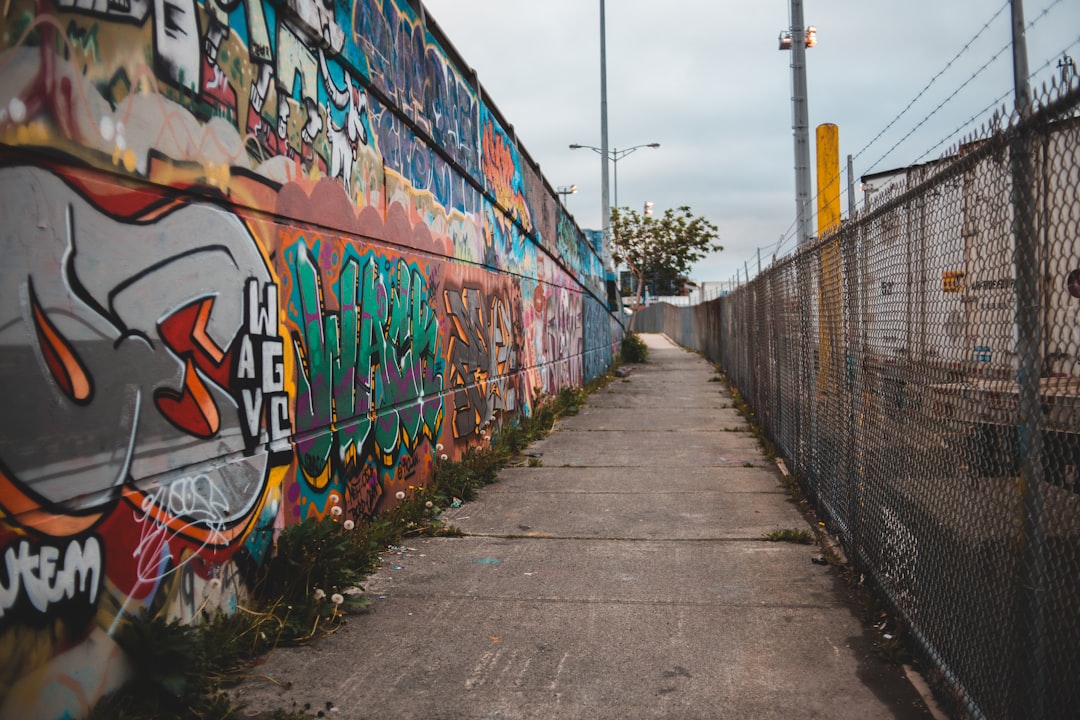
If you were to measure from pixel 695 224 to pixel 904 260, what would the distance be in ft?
146

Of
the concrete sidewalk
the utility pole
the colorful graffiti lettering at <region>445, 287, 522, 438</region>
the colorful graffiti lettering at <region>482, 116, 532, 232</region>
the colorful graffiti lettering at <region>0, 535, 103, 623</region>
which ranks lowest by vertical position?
the concrete sidewalk

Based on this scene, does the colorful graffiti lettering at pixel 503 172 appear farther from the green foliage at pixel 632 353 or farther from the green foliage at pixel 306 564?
the green foliage at pixel 632 353

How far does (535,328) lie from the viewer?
472 inches

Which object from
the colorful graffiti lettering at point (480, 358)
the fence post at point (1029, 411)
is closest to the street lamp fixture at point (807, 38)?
the colorful graffiti lettering at point (480, 358)

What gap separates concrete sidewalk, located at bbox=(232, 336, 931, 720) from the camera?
323 cm

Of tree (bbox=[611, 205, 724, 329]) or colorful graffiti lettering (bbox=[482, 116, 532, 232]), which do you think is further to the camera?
tree (bbox=[611, 205, 724, 329])

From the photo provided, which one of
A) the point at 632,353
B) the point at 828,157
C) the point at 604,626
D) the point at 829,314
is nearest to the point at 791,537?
the point at 829,314

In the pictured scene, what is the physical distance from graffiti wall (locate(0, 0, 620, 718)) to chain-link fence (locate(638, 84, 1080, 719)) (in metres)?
2.93

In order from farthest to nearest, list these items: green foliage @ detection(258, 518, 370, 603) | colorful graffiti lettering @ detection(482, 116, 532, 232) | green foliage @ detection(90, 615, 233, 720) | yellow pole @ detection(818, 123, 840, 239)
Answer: yellow pole @ detection(818, 123, 840, 239), colorful graffiti lettering @ detection(482, 116, 532, 232), green foliage @ detection(258, 518, 370, 603), green foliage @ detection(90, 615, 233, 720)

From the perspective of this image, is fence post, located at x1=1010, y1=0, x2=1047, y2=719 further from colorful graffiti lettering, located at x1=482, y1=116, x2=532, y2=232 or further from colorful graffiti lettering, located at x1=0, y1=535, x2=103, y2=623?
colorful graffiti lettering, located at x1=482, y1=116, x2=532, y2=232

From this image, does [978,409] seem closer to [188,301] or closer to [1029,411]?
[1029,411]

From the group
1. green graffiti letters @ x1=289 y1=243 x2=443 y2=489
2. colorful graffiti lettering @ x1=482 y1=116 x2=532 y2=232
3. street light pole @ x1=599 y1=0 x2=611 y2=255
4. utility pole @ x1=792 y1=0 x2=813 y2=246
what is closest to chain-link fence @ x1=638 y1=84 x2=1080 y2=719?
green graffiti letters @ x1=289 y1=243 x2=443 y2=489

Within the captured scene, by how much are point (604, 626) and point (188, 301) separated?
93.7 inches

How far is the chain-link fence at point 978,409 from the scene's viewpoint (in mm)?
2330
